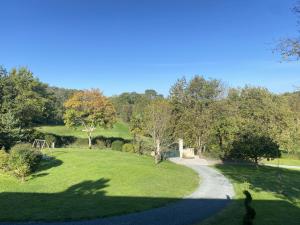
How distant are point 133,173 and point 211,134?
23.0 m

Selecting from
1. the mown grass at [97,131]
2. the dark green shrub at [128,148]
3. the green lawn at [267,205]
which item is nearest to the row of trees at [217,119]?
the dark green shrub at [128,148]

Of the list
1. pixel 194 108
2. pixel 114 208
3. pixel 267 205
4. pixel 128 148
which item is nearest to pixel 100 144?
pixel 128 148

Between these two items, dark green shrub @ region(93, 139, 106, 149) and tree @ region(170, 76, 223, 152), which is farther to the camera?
dark green shrub @ region(93, 139, 106, 149)

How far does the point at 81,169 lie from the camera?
88.1 ft

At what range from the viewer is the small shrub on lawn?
24864 mm

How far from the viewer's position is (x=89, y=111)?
53094 millimetres

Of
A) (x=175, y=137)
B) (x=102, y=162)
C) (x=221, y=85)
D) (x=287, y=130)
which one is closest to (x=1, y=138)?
(x=102, y=162)

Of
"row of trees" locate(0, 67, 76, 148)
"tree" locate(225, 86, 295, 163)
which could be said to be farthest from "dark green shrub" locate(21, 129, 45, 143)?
"tree" locate(225, 86, 295, 163)

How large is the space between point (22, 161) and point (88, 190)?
8091mm

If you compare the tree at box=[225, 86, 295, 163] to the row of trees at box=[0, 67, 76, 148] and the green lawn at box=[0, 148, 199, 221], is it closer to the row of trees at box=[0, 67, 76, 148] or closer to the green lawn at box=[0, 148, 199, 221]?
the green lawn at box=[0, 148, 199, 221]

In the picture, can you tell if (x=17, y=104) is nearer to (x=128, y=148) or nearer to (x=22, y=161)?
(x=128, y=148)

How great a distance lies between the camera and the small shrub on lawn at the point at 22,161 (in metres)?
24.9

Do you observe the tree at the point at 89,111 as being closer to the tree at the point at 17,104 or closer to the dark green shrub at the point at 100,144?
the dark green shrub at the point at 100,144

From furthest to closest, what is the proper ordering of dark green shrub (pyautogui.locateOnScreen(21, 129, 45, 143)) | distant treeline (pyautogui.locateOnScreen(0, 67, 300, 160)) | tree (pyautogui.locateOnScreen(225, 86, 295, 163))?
dark green shrub (pyautogui.locateOnScreen(21, 129, 45, 143)) → distant treeline (pyautogui.locateOnScreen(0, 67, 300, 160)) → tree (pyautogui.locateOnScreen(225, 86, 295, 163))
